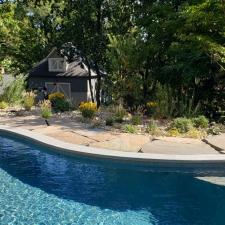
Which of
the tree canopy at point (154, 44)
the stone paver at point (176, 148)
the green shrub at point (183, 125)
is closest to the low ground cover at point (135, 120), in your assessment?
the green shrub at point (183, 125)

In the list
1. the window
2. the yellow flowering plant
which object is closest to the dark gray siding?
the window

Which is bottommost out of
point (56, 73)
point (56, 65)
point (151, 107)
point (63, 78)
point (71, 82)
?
point (151, 107)

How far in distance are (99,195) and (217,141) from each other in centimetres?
449

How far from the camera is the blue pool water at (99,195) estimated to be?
26.5 ft

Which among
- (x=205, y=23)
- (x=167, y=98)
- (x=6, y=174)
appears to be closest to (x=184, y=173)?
(x=6, y=174)

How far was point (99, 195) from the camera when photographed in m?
9.30

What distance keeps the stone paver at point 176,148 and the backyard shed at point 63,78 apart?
20.1 m

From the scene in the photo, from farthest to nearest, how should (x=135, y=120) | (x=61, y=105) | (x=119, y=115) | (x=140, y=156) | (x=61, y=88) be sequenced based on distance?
1. (x=61, y=88)
2. (x=61, y=105)
3. (x=119, y=115)
4. (x=135, y=120)
5. (x=140, y=156)

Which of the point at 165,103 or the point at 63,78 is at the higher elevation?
the point at 63,78

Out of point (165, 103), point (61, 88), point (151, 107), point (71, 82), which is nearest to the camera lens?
point (165, 103)

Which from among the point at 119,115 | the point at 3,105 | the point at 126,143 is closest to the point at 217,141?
the point at 126,143

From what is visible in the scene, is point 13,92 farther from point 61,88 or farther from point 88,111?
point 61,88

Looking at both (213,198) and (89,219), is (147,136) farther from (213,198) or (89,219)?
(89,219)

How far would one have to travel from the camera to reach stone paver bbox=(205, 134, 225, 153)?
1143 cm
